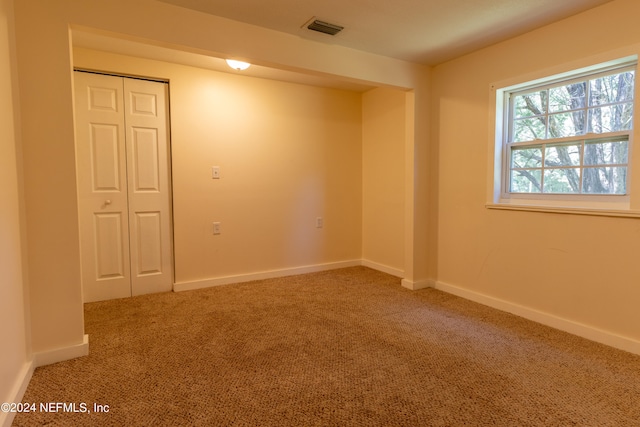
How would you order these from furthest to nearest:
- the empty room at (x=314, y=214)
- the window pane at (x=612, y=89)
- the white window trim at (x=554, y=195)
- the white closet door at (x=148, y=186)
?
the white closet door at (x=148, y=186) < the window pane at (x=612, y=89) < the white window trim at (x=554, y=195) < the empty room at (x=314, y=214)

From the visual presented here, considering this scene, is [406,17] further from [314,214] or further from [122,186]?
[122,186]

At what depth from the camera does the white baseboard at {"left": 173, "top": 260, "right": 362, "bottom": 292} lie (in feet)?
11.5

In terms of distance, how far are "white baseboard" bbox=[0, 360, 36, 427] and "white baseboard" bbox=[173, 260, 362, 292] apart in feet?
5.13

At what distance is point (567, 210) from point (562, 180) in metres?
0.27

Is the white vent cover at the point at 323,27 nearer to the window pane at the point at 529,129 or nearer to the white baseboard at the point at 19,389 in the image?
the window pane at the point at 529,129

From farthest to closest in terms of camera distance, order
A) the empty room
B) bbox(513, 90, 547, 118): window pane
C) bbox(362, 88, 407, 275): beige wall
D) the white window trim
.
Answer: bbox(362, 88, 407, 275): beige wall < bbox(513, 90, 547, 118): window pane < the white window trim < the empty room

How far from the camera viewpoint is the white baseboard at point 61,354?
79.0 inches

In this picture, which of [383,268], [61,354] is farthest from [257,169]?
[61,354]

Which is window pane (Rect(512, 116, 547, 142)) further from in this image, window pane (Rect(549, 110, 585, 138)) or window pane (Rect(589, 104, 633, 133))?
window pane (Rect(589, 104, 633, 133))

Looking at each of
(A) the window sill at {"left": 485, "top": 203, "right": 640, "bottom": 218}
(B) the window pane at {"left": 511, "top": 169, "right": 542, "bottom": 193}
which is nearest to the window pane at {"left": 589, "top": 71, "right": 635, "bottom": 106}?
(B) the window pane at {"left": 511, "top": 169, "right": 542, "bottom": 193}

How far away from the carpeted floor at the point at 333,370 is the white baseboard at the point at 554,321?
0.25ft

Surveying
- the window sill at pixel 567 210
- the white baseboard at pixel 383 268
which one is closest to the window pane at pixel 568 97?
the window sill at pixel 567 210

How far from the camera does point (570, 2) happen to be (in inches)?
87.3

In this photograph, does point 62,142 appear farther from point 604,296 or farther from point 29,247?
point 604,296
